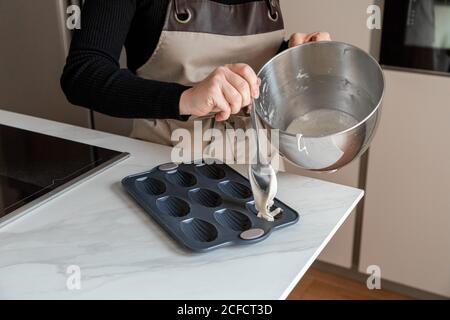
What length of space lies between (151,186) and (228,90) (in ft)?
0.63

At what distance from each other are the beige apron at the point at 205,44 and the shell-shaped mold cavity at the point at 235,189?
0.19 metres

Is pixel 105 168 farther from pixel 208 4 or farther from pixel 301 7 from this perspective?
pixel 301 7

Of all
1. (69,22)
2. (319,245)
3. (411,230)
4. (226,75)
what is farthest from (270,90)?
(69,22)

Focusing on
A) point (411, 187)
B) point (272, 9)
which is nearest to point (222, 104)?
point (272, 9)

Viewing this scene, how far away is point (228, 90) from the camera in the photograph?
2.35ft

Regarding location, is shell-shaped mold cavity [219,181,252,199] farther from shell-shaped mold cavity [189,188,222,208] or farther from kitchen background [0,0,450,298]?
kitchen background [0,0,450,298]

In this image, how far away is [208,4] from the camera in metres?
0.96

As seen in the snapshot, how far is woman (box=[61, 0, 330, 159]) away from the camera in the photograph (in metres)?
0.75

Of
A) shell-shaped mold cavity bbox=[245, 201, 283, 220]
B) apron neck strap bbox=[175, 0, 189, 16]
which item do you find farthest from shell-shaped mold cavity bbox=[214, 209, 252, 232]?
apron neck strap bbox=[175, 0, 189, 16]

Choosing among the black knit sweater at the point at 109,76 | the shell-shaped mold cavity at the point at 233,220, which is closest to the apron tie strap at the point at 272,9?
the black knit sweater at the point at 109,76

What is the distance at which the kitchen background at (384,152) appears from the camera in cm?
134

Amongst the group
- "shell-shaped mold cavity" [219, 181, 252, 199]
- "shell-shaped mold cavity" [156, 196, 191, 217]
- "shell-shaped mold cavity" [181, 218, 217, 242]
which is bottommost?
"shell-shaped mold cavity" [181, 218, 217, 242]

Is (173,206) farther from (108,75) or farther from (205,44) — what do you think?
(205,44)

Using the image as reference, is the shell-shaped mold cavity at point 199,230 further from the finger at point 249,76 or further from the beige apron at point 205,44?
the beige apron at point 205,44
